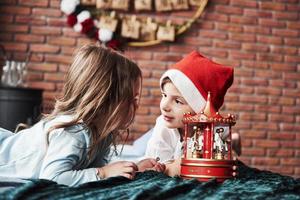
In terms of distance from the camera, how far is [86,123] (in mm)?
1568

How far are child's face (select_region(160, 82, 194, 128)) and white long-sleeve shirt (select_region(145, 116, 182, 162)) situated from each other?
0.43 ft

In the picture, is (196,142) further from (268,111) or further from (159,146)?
(268,111)

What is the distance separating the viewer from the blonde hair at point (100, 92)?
160 centimetres

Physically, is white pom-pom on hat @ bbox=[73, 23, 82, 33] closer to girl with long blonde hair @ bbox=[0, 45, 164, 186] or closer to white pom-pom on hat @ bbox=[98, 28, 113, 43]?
white pom-pom on hat @ bbox=[98, 28, 113, 43]

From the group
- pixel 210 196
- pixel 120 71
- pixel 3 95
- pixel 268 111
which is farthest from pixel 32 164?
pixel 268 111

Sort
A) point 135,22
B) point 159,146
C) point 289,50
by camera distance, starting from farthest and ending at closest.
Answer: point 289,50 < point 135,22 < point 159,146

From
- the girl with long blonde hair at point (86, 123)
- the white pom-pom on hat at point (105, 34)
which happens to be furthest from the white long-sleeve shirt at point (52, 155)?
the white pom-pom on hat at point (105, 34)

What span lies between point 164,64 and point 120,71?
2.59 meters

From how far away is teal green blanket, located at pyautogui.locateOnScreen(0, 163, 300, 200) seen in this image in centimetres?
108

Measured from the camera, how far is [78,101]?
165 centimetres

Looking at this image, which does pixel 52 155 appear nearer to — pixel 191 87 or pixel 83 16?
pixel 191 87

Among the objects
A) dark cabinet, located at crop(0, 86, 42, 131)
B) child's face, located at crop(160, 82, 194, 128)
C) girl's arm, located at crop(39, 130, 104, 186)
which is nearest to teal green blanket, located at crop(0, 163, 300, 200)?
girl's arm, located at crop(39, 130, 104, 186)

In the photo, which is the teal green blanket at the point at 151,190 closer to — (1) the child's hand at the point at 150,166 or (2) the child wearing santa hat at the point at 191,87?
(1) the child's hand at the point at 150,166

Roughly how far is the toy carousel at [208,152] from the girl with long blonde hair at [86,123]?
16cm
